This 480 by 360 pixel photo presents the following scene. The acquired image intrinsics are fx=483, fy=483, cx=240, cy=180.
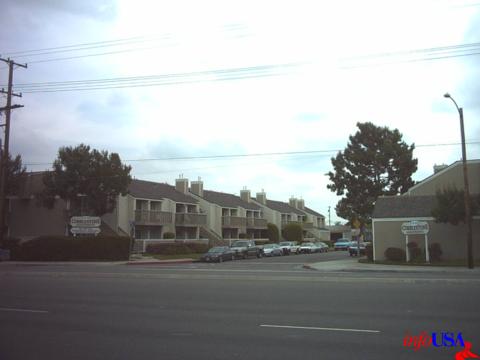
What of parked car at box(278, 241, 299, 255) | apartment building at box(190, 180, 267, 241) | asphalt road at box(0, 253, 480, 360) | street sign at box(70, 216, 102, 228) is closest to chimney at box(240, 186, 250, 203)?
apartment building at box(190, 180, 267, 241)

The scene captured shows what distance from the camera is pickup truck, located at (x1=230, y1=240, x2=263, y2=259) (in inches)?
1679

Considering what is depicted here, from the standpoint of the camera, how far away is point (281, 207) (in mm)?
81125

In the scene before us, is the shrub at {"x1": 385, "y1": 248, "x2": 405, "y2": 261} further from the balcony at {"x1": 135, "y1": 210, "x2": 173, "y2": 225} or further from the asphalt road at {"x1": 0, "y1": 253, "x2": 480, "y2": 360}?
the balcony at {"x1": 135, "y1": 210, "x2": 173, "y2": 225}

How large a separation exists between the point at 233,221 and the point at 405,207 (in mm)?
31503

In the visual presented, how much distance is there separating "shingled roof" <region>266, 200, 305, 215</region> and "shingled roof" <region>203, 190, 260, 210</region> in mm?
5630

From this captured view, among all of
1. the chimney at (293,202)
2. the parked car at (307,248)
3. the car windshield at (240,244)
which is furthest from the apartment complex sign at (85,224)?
the chimney at (293,202)

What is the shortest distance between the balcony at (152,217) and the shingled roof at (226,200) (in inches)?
443

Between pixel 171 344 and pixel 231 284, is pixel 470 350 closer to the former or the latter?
pixel 171 344

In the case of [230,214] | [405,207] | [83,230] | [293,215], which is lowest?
[83,230]

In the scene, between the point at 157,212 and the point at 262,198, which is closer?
the point at 157,212

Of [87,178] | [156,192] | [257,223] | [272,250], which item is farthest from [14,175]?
[257,223]

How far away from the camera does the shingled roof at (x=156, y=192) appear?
1976 inches

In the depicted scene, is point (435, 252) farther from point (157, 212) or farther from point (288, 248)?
point (157, 212)

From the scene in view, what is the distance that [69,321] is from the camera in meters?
9.97
